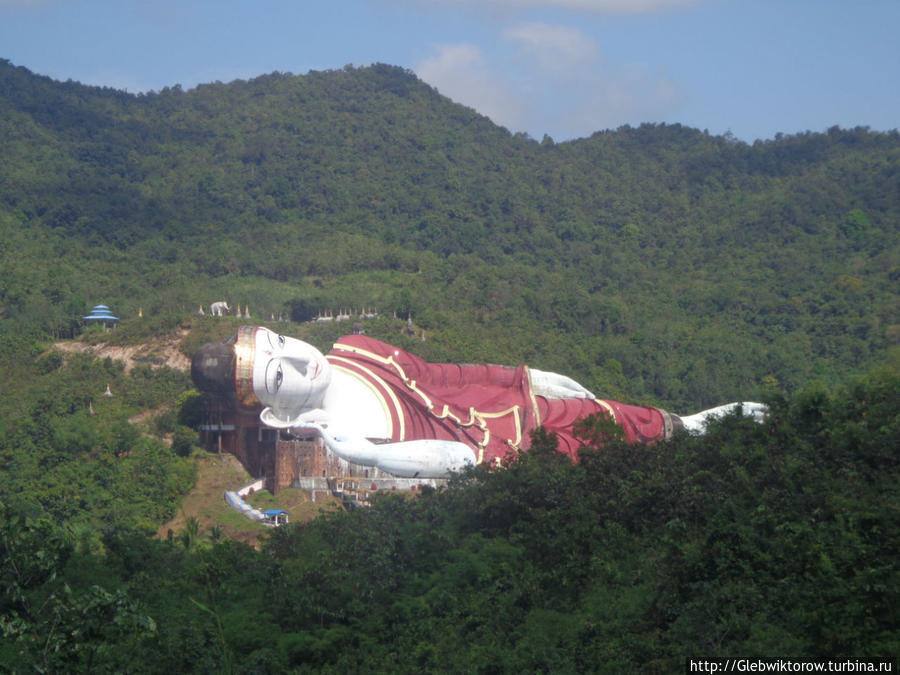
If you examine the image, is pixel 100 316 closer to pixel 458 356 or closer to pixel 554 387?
pixel 458 356

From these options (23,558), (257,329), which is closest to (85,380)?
(257,329)

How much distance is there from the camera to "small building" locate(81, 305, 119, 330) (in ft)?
96.5

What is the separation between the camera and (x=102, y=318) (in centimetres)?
2947

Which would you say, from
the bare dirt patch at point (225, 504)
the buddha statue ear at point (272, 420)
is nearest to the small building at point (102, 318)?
the bare dirt patch at point (225, 504)

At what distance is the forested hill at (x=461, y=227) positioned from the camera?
34.9 meters

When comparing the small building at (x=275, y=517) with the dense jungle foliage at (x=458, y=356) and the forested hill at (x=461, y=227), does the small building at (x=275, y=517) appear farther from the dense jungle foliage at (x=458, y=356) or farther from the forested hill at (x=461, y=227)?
the forested hill at (x=461, y=227)

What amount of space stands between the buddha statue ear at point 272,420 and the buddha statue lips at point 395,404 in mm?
18

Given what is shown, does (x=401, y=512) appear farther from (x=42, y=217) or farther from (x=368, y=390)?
(x=42, y=217)

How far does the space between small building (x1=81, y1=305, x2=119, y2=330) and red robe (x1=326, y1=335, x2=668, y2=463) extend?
36.0 ft

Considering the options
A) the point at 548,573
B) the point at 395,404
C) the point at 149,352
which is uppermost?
the point at 149,352

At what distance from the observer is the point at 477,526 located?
1452cm

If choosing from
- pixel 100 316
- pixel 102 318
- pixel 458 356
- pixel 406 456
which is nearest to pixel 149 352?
pixel 102 318

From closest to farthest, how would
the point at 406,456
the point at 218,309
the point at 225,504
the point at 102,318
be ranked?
the point at 406,456 → the point at 225,504 → the point at 102,318 → the point at 218,309

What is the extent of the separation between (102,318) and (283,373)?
12070 mm
